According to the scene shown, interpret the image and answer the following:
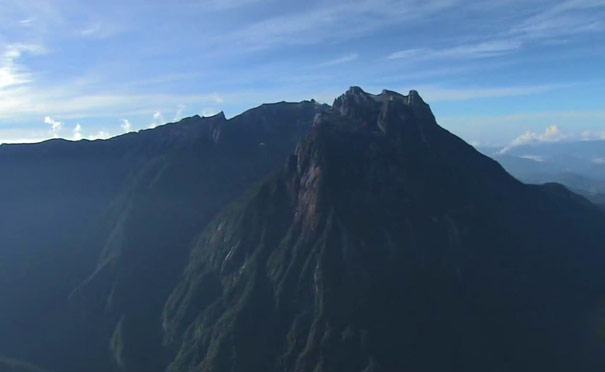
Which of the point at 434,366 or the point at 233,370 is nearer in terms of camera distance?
the point at 434,366

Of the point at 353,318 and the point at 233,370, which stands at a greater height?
the point at 353,318

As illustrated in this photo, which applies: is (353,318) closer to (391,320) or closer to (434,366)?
(391,320)

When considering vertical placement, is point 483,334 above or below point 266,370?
above

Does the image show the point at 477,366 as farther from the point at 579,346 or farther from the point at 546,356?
the point at 579,346

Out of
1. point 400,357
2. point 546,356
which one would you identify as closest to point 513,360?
point 546,356

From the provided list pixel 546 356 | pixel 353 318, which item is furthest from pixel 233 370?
pixel 546 356

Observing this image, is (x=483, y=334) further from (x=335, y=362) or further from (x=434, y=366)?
(x=335, y=362)

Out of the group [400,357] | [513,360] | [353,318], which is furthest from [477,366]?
[353,318]
